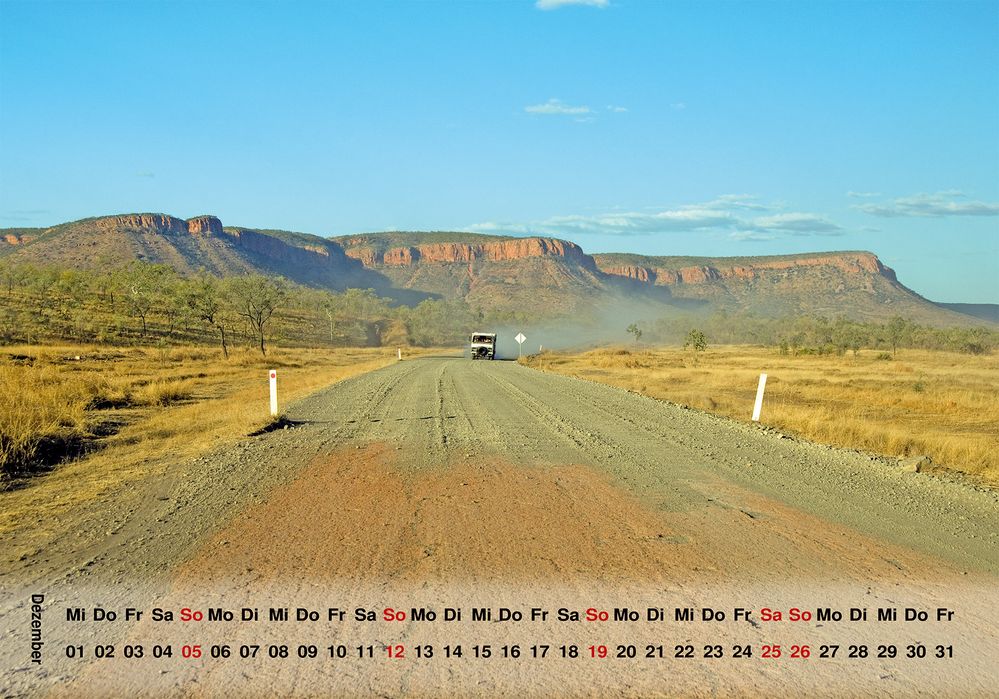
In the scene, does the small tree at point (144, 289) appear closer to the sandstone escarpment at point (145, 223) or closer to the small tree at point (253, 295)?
the small tree at point (253, 295)

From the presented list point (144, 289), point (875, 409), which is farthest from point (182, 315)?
point (875, 409)

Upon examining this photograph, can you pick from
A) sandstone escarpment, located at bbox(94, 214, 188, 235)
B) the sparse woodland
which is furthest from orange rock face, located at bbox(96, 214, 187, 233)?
the sparse woodland

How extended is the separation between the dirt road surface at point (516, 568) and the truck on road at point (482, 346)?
47698 millimetres

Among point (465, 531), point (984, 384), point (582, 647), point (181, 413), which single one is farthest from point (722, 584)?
point (984, 384)

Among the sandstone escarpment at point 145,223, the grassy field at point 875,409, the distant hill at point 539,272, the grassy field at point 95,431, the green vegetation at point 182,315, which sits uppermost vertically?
the sandstone escarpment at point 145,223

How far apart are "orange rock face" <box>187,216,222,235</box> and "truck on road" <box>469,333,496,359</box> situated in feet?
466

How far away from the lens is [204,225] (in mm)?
182000

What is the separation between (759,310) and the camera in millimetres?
172375

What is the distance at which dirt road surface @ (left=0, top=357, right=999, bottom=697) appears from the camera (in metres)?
3.84

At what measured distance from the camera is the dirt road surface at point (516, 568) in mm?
3842

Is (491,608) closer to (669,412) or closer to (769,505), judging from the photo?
(769,505)

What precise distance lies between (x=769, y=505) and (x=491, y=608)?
433 cm

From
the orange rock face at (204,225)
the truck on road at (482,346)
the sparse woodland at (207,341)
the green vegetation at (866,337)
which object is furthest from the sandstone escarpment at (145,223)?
the truck on road at (482,346)

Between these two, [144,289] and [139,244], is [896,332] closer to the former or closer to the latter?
[144,289]
